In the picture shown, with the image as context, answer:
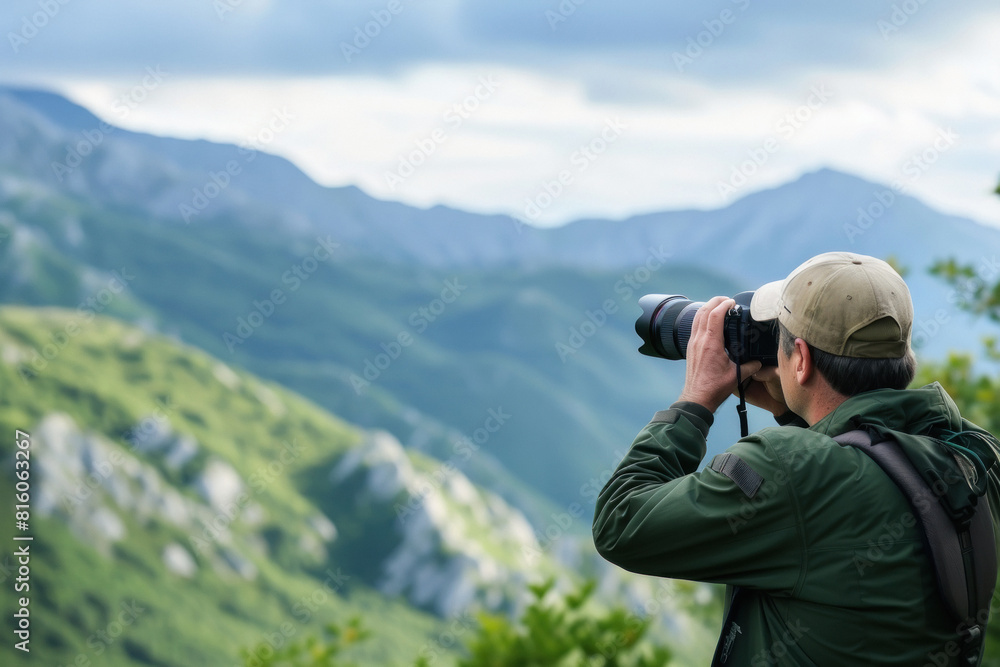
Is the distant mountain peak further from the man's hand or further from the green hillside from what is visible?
the man's hand

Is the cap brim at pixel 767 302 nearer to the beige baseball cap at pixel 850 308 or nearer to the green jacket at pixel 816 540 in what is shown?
the beige baseball cap at pixel 850 308

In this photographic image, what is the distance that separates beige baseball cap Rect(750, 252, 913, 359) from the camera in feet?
4.29

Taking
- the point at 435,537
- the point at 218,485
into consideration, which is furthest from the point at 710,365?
the point at 218,485

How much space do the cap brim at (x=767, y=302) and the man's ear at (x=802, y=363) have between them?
0.13 metres

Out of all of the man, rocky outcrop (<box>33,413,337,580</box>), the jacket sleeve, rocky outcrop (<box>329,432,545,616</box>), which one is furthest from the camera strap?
rocky outcrop (<box>33,413,337,580</box>)

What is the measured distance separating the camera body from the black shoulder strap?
0.89 ft

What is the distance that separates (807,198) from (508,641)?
122 meters

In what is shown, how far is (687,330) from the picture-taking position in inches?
67.4

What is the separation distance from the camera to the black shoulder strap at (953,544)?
47.7 inches

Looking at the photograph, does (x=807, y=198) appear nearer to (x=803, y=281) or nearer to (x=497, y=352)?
(x=497, y=352)

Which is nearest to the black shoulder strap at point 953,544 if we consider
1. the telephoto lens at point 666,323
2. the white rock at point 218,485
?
Result: the telephoto lens at point 666,323

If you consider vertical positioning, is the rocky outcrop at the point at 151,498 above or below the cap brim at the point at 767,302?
above

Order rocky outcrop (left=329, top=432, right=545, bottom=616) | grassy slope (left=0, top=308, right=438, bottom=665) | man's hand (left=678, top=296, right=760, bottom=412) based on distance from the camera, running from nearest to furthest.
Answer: man's hand (left=678, top=296, right=760, bottom=412)
grassy slope (left=0, top=308, right=438, bottom=665)
rocky outcrop (left=329, top=432, right=545, bottom=616)

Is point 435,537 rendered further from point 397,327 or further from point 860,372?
point 397,327
